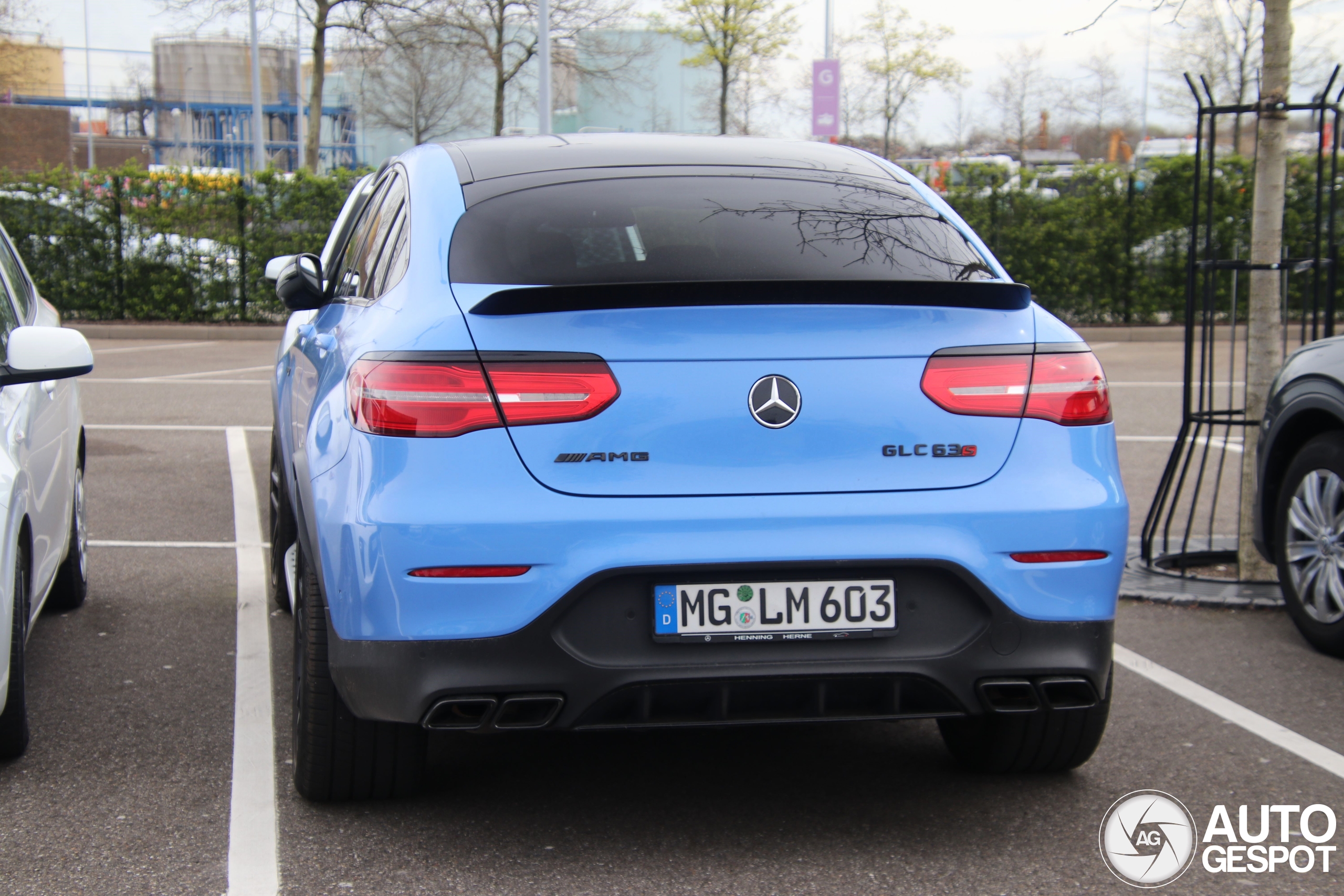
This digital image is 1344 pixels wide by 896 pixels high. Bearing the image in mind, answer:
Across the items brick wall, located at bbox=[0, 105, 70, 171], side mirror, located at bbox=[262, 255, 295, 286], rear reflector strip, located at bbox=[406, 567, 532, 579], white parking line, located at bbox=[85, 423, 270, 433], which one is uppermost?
brick wall, located at bbox=[0, 105, 70, 171]

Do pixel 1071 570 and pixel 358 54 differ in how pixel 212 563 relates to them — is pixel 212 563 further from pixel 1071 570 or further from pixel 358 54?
pixel 358 54

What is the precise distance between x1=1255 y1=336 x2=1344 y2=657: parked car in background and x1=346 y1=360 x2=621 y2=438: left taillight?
3.23 meters

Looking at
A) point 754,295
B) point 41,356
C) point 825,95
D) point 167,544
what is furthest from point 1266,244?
point 825,95

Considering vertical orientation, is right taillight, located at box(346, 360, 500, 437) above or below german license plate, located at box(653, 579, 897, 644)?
above

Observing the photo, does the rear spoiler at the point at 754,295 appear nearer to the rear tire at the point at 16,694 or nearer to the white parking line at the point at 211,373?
the rear tire at the point at 16,694

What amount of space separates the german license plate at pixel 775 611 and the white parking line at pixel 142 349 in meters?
14.8

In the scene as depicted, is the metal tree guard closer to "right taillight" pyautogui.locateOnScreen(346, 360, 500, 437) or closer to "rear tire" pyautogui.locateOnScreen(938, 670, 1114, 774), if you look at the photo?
"rear tire" pyautogui.locateOnScreen(938, 670, 1114, 774)

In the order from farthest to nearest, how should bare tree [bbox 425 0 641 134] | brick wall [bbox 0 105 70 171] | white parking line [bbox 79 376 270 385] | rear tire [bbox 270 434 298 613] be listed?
brick wall [bbox 0 105 70 171] < bare tree [bbox 425 0 641 134] < white parking line [bbox 79 376 270 385] < rear tire [bbox 270 434 298 613]

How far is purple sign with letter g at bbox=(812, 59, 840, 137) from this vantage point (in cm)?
2891

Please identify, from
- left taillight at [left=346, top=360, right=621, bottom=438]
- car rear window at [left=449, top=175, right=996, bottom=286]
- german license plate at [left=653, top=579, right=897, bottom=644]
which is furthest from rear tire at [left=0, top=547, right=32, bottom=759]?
german license plate at [left=653, top=579, right=897, bottom=644]

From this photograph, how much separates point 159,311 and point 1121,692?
56.5 ft

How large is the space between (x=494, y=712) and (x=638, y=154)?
160cm

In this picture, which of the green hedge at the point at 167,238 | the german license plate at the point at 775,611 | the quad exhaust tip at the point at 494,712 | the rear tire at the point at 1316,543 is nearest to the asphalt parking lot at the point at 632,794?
the rear tire at the point at 1316,543

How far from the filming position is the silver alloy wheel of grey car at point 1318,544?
491 centimetres
